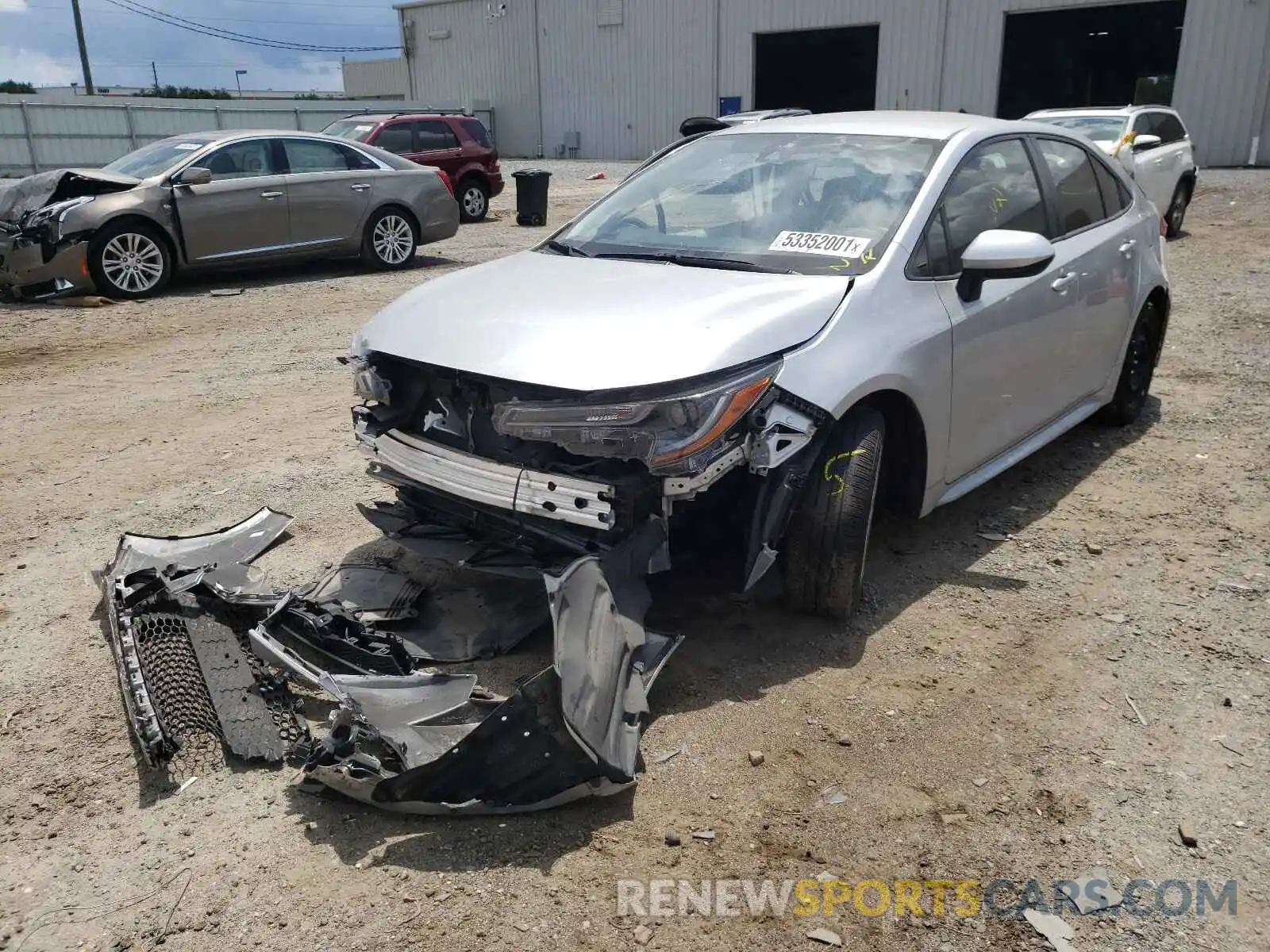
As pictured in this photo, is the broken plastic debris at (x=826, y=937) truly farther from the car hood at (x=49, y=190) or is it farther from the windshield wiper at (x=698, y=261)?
the car hood at (x=49, y=190)

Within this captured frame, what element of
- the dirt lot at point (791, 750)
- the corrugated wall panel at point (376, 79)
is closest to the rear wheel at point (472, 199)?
the dirt lot at point (791, 750)

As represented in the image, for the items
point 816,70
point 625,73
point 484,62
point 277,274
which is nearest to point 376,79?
point 484,62

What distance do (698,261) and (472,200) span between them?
14359 mm

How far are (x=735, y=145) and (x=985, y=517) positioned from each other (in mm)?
2084

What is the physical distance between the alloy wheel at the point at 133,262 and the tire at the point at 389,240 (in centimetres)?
245

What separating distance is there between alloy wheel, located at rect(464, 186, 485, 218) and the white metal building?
548 inches

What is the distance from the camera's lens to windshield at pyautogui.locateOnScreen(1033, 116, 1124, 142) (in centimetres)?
1280

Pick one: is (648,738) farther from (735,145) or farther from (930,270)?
(735,145)

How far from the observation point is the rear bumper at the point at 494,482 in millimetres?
3062

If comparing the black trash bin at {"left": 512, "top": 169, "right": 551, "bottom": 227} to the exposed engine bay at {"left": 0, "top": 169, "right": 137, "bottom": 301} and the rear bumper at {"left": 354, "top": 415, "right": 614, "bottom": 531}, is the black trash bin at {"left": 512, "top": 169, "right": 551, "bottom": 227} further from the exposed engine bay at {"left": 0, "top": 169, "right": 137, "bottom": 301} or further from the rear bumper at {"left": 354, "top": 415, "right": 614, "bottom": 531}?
the rear bumper at {"left": 354, "top": 415, "right": 614, "bottom": 531}

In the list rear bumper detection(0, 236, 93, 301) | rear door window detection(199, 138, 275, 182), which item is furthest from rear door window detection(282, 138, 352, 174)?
rear bumper detection(0, 236, 93, 301)

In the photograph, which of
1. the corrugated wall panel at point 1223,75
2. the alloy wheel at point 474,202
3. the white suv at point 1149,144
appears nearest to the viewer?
the white suv at point 1149,144

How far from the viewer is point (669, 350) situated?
10.3ft

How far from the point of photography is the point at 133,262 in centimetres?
1039
